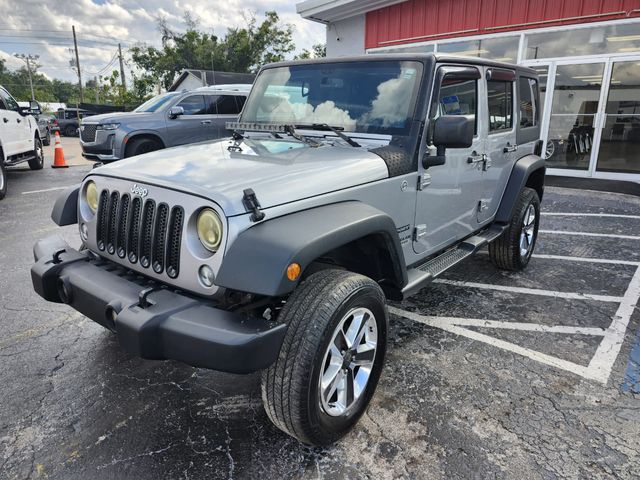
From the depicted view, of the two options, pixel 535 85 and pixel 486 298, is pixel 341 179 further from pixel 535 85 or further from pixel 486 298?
pixel 535 85

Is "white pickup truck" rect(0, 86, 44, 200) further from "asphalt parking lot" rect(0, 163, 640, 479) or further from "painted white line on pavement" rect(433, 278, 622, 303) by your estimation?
"painted white line on pavement" rect(433, 278, 622, 303)

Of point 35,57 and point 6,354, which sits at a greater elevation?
point 35,57

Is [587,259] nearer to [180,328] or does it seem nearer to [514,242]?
[514,242]

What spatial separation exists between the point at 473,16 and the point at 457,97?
8.56 m

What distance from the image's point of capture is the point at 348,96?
10.3 feet

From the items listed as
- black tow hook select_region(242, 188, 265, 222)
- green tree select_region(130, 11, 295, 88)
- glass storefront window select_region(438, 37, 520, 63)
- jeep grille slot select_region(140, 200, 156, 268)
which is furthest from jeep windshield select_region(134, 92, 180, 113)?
green tree select_region(130, 11, 295, 88)

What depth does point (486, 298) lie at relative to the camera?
411 cm

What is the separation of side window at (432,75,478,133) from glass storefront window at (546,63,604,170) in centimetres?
819

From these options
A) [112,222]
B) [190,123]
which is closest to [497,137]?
[112,222]

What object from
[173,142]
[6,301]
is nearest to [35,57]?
[173,142]

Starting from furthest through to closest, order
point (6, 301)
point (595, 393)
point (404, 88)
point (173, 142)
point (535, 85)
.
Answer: point (173, 142) < point (535, 85) < point (6, 301) < point (404, 88) < point (595, 393)

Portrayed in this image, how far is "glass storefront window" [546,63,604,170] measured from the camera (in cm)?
1006

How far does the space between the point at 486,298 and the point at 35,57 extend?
274 feet

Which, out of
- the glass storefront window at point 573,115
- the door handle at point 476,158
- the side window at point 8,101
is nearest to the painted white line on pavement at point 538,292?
the door handle at point 476,158
